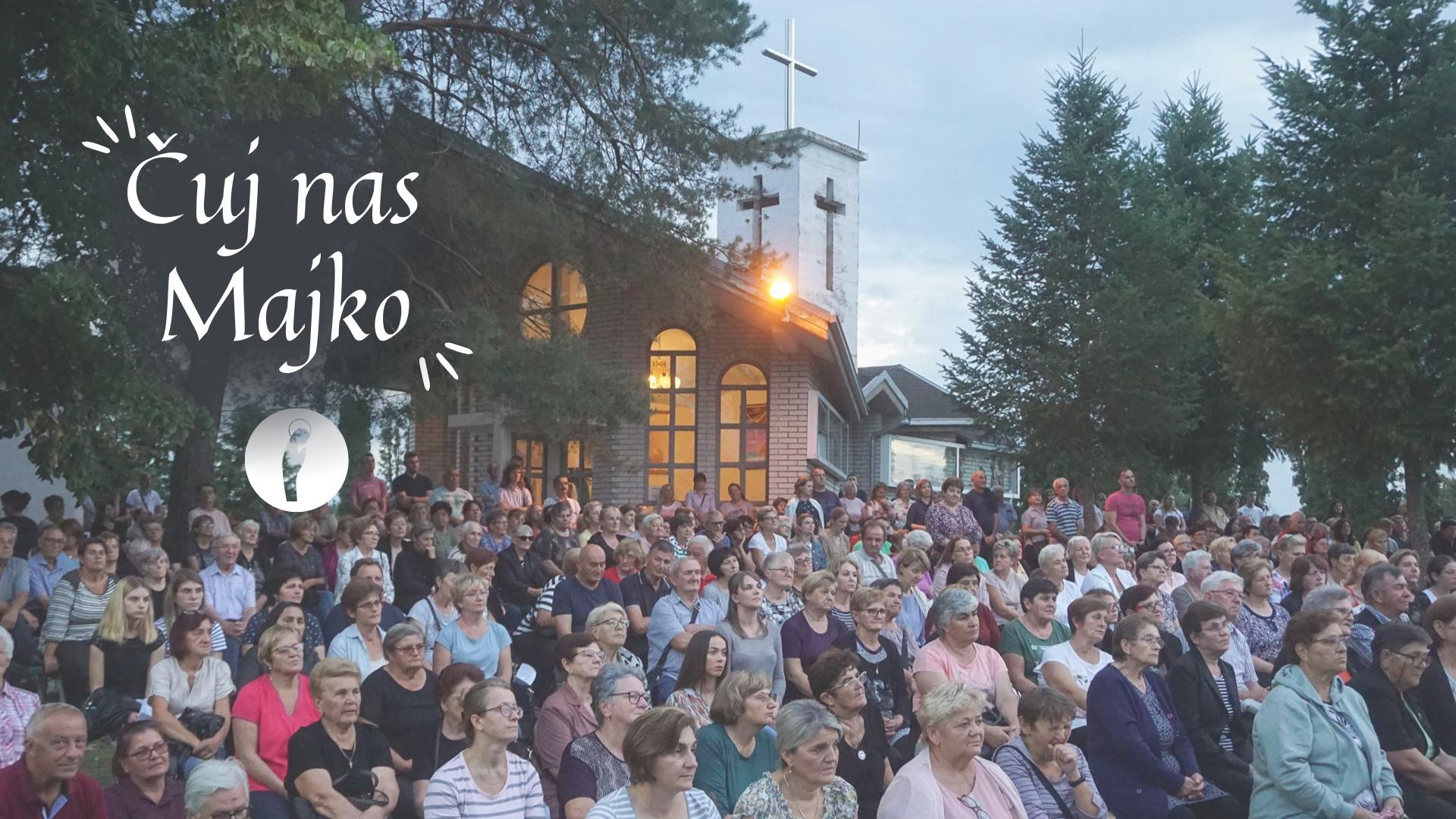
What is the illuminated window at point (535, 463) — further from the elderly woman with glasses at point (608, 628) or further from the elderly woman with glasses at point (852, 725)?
the elderly woman with glasses at point (852, 725)

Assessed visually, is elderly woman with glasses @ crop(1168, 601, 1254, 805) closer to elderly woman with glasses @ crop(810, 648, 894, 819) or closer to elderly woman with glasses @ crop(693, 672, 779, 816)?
elderly woman with glasses @ crop(810, 648, 894, 819)

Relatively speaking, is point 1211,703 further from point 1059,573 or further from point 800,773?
point 800,773

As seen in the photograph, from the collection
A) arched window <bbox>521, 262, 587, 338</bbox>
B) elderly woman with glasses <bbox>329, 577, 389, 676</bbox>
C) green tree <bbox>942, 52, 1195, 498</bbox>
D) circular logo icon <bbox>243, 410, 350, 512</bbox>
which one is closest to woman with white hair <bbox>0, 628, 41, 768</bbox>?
elderly woman with glasses <bbox>329, 577, 389, 676</bbox>

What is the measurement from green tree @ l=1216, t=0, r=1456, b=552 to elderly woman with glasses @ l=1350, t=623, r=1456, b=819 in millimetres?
12509

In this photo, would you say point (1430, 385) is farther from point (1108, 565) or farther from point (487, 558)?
point (487, 558)

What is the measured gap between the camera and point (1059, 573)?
9.92 metres

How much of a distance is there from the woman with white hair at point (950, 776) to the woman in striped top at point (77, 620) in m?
5.88

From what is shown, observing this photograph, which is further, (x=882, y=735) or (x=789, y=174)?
(x=789, y=174)

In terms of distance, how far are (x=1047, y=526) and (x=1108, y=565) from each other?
203 inches

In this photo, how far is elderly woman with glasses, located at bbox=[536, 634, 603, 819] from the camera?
6574 millimetres

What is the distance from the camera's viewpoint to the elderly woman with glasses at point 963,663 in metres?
7.39

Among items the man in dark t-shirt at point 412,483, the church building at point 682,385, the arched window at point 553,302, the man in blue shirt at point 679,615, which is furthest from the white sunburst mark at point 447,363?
the man in blue shirt at point 679,615

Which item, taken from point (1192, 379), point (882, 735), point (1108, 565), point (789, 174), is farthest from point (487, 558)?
point (789, 174)

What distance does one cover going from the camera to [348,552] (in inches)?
428
